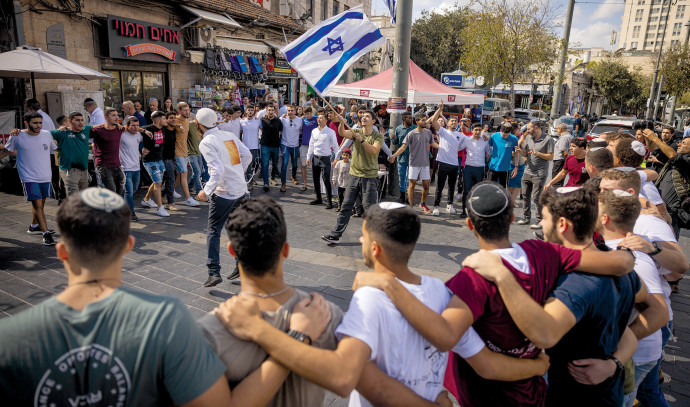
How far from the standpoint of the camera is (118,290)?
1366 mm

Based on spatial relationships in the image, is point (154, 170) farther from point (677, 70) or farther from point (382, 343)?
point (677, 70)

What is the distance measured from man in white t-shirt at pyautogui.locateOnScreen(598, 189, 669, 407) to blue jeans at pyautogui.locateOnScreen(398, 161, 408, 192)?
699 centimetres

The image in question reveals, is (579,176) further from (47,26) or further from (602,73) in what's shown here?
(602,73)

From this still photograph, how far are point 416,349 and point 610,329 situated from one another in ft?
3.27

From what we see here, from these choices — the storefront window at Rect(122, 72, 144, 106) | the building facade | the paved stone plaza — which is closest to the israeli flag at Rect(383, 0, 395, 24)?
the paved stone plaza

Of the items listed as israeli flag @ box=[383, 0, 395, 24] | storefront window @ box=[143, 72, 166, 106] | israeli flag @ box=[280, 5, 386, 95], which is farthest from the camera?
storefront window @ box=[143, 72, 166, 106]

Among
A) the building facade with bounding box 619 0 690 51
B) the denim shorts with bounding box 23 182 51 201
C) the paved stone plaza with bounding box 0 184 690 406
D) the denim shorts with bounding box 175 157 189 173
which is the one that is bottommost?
the paved stone plaza with bounding box 0 184 690 406

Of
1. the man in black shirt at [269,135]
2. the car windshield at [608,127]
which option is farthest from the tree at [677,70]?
the man in black shirt at [269,135]

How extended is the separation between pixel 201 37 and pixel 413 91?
928cm

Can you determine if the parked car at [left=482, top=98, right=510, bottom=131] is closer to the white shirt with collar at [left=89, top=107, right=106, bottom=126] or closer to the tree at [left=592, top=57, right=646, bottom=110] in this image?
the white shirt with collar at [left=89, top=107, right=106, bottom=126]

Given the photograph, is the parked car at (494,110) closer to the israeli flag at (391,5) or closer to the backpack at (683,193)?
the israeli flag at (391,5)

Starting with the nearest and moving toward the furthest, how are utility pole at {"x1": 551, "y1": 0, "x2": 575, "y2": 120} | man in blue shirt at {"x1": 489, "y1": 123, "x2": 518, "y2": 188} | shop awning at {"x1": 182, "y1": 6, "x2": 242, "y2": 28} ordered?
man in blue shirt at {"x1": 489, "y1": 123, "x2": 518, "y2": 188} → shop awning at {"x1": 182, "y1": 6, "x2": 242, "y2": 28} → utility pole at {"x1": 551, "y1": 0, "x2": 575, "y2": 120}

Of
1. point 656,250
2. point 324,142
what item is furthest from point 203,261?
point 656,250

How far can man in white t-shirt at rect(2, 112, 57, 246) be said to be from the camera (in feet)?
20.4
